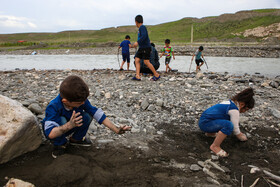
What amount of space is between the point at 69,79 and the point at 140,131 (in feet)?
6.74

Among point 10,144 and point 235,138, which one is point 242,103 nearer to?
point 235,138

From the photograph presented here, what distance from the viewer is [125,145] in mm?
3742

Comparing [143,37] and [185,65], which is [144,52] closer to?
[143,37]

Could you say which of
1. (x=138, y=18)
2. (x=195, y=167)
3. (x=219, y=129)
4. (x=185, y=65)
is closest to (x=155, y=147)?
(x=195, y=167)

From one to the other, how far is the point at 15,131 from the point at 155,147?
2189mm

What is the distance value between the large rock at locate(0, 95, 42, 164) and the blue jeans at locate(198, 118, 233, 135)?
2904 mm

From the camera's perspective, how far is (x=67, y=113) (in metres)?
3.14

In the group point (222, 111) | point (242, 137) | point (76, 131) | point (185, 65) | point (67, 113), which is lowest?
point (242, 137)

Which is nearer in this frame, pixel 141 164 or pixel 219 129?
pixel 141 164

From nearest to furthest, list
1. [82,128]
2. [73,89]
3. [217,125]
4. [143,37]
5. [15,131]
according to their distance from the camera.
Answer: [73,89]
[15,131]
[82,128]
[217,125]
[143,37]

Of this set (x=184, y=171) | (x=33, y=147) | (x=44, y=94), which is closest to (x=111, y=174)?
(x=184, y=171)

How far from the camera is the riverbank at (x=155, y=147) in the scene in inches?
111

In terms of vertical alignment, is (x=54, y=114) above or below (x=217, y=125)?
above

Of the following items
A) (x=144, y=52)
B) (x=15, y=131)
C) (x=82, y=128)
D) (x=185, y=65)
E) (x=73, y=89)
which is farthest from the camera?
(x=185, y=65)
